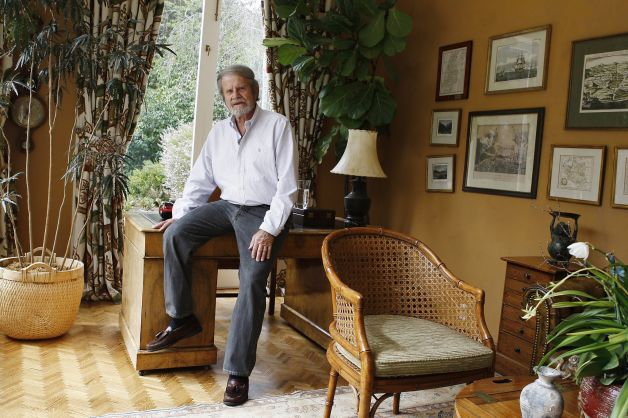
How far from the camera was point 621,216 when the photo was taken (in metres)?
3.01

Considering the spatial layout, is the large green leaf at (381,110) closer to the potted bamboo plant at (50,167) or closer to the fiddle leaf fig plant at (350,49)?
the fiddle leaf fig plant at (350,49)

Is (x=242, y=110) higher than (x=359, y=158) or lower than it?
higher

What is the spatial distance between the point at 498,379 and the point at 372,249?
0.96 meters

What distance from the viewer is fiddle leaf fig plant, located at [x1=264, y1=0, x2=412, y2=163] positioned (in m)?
4.10

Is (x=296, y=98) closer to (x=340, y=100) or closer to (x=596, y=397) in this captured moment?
(x=340, y=100)

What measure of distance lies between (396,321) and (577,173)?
60.2 inches

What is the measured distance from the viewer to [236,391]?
103 inches

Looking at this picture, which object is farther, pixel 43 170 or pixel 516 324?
pixel 43 170

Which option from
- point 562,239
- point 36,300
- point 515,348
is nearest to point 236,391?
point 36,300

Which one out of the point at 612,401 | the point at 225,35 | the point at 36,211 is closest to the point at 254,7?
the point at 225,35

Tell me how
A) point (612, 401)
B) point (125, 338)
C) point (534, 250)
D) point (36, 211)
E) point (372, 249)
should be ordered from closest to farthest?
point (612, 401) < point (372, 249) < point (125, 338) < point (534, 250) < point (36, 211)

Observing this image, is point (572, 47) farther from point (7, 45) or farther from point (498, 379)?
point (7, 45)

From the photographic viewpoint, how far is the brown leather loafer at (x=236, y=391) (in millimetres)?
2598

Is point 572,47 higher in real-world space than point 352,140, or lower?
higher
